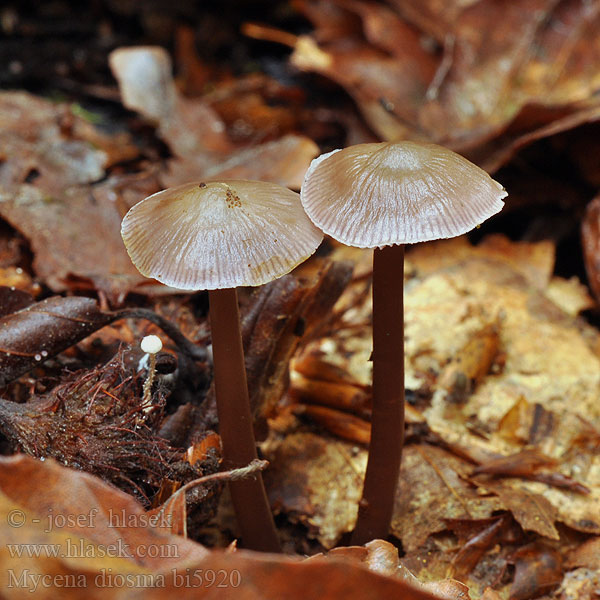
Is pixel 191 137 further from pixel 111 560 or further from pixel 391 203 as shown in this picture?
pixel 111 560

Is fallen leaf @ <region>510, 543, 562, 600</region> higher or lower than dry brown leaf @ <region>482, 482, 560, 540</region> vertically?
lower

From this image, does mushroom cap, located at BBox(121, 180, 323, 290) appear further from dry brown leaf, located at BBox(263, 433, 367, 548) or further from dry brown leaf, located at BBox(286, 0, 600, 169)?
dry brown leaf, located at BBox(286, 0, 600, 169)

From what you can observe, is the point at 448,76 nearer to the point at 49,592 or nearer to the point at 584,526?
the point at 584,526

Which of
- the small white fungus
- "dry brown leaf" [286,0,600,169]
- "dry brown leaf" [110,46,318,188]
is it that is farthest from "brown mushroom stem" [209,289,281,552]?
"dry brown leaf" [286,0,600,169]

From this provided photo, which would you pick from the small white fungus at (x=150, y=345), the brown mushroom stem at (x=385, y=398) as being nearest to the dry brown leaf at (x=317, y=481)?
the brown mushroom stem at (x=385, y=398)

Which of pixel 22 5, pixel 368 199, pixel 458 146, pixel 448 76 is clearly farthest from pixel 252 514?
pixel 22 5

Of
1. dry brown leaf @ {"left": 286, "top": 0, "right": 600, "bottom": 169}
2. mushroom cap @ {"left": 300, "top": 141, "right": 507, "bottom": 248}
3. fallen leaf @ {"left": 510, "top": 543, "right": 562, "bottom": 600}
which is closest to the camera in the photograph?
mushroom cap @ {"left": 300, "top": 141, "right": 507, "bottom": 248}
